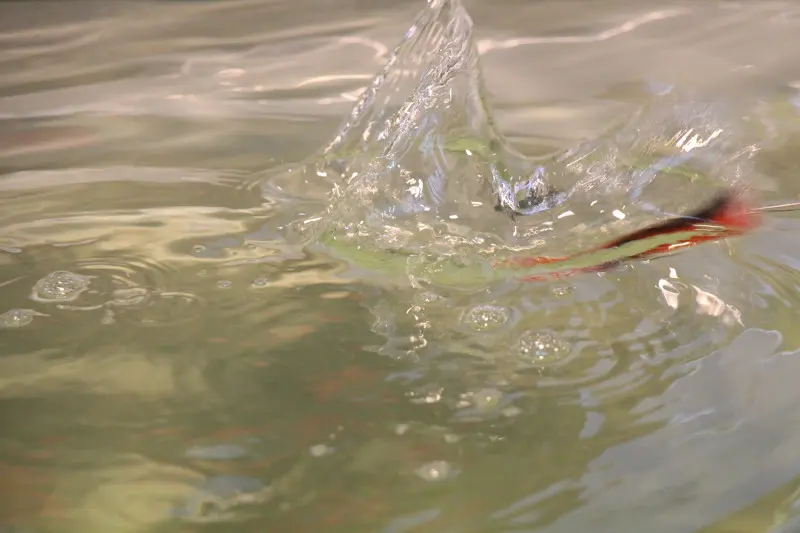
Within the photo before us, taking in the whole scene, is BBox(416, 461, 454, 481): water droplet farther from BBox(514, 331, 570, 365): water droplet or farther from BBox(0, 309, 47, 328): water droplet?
BBox(0, 309, 47, 328): water droplet

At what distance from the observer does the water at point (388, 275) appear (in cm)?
40

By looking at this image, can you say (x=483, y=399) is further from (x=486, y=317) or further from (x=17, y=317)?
(x=17, y=317)

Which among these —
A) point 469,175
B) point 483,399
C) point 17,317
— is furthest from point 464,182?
point 17,317

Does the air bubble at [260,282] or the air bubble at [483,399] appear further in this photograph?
the air bubble at [260,282]

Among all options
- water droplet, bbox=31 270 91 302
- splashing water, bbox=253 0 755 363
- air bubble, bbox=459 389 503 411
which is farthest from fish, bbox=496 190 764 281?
water droplet, bbox=31 270 91 302

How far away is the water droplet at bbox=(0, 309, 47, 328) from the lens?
540 mm

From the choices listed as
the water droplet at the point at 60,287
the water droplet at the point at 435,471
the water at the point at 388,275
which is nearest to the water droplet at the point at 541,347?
the water at the point at 388,275

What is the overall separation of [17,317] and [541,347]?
373 millimetres

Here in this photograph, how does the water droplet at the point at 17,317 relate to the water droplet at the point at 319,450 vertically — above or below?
above

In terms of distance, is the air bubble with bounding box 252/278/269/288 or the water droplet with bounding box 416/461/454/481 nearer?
the water droplet with bounding box 416/461/454/481

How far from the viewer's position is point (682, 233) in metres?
0.61

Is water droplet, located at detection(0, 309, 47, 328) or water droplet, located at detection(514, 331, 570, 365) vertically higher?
water droplet, located at detection(0, 309, 47, 328)

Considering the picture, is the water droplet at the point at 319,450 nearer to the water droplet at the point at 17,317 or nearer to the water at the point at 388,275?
the water at the point at 388,275

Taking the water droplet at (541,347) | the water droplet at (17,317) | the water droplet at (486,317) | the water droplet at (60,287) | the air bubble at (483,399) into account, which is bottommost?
the air bubble at (483,399)
